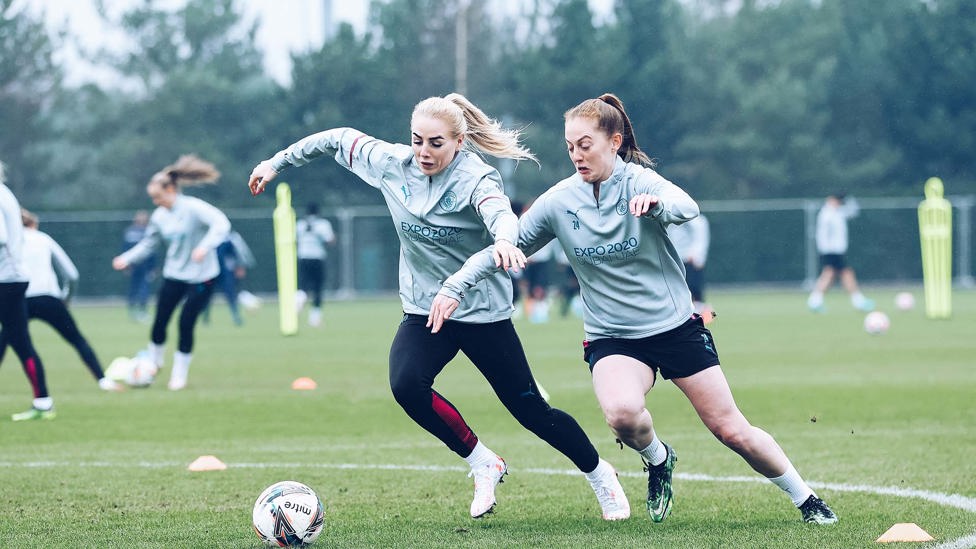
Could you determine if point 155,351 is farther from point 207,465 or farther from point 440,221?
point 440,221

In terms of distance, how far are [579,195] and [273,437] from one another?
170 inches

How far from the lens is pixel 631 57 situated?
159ft

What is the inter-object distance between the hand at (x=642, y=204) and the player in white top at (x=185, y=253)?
24.0ft

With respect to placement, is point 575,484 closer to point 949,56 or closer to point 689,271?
point 689,271

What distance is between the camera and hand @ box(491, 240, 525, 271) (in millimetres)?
5395

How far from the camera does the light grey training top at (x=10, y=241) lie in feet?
30.9

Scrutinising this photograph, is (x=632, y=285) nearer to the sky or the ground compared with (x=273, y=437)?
nearer to the sky

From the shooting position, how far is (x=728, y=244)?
35531mm

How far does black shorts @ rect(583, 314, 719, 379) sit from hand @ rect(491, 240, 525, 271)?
711mm

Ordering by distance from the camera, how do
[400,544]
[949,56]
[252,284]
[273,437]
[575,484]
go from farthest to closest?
[949,56]
[252,284]
[273,437]
[575,484]
[400,544]

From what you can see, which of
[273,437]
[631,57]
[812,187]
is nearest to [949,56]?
[812,187]

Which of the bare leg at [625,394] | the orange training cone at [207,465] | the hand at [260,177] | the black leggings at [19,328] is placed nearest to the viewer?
the bare leg at [625,394]

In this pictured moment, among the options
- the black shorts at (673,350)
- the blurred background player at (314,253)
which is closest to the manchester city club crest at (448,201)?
the black shorts at (673,350)

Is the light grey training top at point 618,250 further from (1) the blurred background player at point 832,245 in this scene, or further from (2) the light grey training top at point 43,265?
(1) the blurred background player at point 832,245
